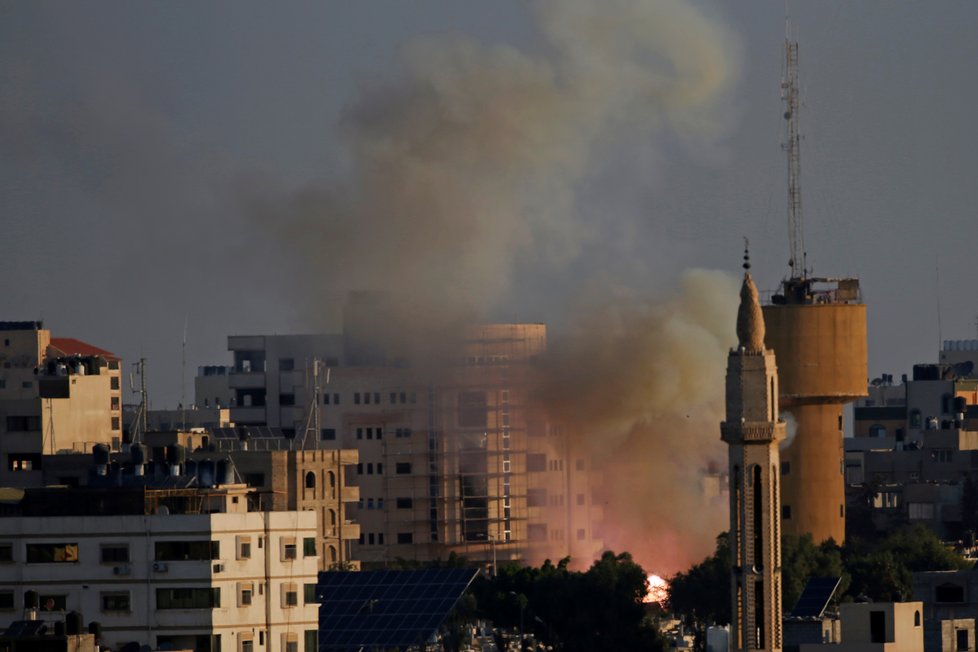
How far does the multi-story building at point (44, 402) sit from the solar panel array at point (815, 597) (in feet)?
102

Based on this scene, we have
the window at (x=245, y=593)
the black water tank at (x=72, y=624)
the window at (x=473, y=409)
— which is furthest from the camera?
the window at (x=473, y=409)

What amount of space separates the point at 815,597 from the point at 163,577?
29.8 metres

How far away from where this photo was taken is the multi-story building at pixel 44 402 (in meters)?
136

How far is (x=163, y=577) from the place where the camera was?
84.5 metres

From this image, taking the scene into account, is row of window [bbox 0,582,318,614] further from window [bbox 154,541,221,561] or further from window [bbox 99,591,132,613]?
window [bbox 154,541,221,561]

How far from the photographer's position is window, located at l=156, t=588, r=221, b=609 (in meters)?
84.1

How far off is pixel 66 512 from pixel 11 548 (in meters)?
4.56

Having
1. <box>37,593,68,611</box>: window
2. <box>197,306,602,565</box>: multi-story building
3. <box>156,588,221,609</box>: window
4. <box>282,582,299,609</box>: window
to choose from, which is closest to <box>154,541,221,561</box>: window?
<box>156,588,221,609</box>: window

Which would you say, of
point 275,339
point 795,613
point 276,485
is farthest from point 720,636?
point 275,339

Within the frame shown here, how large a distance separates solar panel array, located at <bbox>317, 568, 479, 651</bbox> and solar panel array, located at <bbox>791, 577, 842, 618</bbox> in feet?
35.7

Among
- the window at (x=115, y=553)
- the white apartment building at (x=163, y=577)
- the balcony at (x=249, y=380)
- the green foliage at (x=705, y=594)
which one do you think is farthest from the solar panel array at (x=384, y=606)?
the balcony at (x=249, y=380)

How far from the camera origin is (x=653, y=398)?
544ft

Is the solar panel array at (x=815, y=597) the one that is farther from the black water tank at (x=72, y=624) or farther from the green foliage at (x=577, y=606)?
the black water tank at (x=72, y=624)

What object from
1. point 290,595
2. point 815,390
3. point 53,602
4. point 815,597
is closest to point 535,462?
point 815,390
